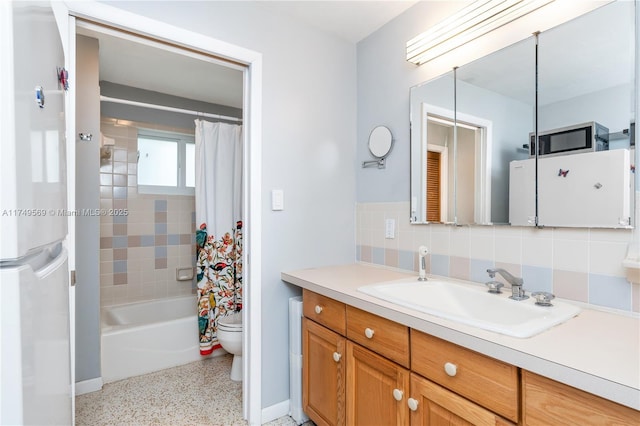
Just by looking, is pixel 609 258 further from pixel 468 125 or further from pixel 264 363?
pixel 264 363

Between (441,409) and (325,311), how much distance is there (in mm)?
673

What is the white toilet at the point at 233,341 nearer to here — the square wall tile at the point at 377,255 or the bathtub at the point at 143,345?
the bathtub at the point at 143,345

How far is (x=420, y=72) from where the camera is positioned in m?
1.78

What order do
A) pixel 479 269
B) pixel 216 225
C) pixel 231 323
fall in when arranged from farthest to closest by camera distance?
pixel 216 225 → pixel 231 323 → pixel 479 269

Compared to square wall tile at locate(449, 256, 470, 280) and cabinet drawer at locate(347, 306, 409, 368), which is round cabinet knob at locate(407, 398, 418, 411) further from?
square wall tile at locate(449, 256, 470, 280)

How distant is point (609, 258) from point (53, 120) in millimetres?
1719

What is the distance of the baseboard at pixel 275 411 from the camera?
1813 mm

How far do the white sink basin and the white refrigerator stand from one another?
1.02 meters

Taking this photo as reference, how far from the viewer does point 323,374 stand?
5.18 feet

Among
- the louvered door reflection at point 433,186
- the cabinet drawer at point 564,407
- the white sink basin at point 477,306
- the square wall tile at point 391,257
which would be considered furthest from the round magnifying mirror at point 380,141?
the cabinet drawer at point 564,407

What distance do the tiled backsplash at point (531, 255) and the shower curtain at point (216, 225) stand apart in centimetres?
138

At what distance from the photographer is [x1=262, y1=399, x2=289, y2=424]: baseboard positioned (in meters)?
1.81

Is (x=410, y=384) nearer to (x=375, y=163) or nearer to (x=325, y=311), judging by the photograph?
(x=325, y=311)

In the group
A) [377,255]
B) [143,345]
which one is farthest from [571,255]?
[143,345]
